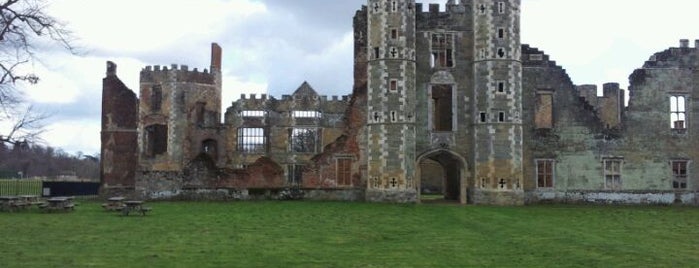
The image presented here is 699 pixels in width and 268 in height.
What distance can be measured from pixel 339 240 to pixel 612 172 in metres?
26.3

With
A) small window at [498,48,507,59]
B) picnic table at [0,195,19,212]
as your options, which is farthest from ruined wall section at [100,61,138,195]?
small window at [498,48,507,59]

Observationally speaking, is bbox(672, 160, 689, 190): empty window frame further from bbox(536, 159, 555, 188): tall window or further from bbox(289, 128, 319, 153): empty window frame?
bbox(289, 128, 319, 153): empty window frame

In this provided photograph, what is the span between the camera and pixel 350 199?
38.9 meters

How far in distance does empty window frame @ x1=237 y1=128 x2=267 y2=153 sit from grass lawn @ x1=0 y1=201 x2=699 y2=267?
3031 cm

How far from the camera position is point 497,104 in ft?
123

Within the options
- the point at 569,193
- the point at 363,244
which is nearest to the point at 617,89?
the point at 569,193

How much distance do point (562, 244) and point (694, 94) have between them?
27237 mm

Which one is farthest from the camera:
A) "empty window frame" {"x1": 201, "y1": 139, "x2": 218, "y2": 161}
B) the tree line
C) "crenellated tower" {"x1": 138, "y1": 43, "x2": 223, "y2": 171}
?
the tree line

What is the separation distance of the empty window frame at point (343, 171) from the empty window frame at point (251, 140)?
19.6 meters

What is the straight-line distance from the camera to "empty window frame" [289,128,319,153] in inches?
2320

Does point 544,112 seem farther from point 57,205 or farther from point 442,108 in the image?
point 57,205

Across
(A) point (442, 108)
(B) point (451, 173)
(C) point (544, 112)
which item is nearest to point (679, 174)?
(C) point (544, 112)

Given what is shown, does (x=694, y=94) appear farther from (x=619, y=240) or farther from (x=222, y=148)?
(x=222, y=148)

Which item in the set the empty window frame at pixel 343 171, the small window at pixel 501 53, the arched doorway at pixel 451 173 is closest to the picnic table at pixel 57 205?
the empty window frame at pixel 343 171
